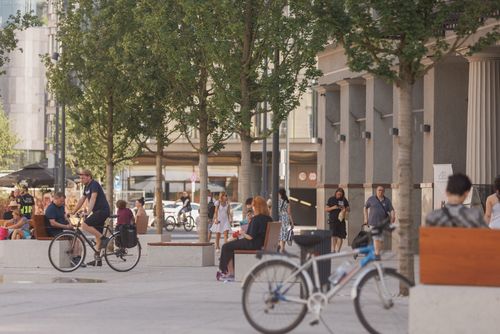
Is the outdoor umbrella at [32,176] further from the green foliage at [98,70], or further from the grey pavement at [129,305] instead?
the grey pavement at [129,305]

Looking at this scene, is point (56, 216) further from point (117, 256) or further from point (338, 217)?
point (338, 217)

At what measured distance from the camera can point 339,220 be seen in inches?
1291

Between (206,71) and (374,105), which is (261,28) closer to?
(206,71)

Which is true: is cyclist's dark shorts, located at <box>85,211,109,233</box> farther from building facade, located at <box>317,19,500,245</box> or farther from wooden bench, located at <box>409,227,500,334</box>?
wooden bench, located at <box>409,227,500,334</box>

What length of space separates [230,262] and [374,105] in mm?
15511

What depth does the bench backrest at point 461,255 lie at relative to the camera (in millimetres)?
12211

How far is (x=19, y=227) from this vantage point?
32.0 metres

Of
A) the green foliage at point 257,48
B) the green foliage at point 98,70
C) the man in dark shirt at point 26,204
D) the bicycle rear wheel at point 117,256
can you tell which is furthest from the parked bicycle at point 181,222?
the bicycle rear wheel at point 117,256

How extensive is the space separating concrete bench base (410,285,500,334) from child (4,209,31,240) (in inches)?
805

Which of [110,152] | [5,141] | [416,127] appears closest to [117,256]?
[110,152]

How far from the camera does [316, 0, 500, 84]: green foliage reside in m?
17.4

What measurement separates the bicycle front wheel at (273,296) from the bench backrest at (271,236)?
832 cm

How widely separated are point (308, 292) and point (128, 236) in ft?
43.6

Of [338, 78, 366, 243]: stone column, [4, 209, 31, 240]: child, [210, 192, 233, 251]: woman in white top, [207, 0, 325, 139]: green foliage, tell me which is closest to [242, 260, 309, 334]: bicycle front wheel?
[207, 0, 325, 139]: green foliage
